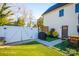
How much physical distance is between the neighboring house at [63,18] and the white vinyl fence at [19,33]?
44 centimetres

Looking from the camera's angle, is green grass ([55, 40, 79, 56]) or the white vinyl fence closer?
green grass ([55, 40, 79, 56])

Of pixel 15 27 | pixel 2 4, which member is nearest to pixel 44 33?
pixel 15 27

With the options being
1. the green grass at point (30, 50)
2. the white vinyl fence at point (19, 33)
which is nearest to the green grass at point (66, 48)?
the green grass at point (30, 50)

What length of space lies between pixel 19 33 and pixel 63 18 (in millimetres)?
1305

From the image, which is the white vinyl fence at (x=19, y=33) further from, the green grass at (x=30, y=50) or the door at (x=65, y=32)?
the door at (x=65, y=32)

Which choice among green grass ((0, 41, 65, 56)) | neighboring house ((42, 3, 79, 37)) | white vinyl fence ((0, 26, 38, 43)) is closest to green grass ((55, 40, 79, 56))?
green grass ((0, 41, 65, 56))

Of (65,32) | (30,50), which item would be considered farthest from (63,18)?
(30,50)

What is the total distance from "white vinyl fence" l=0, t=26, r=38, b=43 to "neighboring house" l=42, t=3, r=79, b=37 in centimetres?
44

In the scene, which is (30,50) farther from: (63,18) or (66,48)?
(63,18)

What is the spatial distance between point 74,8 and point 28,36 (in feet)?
4.90

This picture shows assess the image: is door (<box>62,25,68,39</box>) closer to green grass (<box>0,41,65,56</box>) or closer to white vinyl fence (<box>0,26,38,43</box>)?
green grass (<box>0,41,65,56</box>)

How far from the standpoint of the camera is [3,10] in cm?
790

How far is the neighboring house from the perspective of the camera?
A: 25.3 ft

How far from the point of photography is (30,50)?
765 cm
